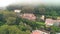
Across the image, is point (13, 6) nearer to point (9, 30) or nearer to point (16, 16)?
point (16, 16)

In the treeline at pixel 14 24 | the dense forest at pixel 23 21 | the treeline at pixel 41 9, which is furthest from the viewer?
the treeline at pixel 41 9

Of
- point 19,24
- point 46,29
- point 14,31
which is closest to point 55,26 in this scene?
point 46,29

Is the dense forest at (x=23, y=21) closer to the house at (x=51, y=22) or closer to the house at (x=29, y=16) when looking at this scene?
the house at (x=51, y=22)

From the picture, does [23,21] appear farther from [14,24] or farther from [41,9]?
[41,9]

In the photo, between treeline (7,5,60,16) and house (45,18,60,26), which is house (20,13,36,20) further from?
house (45,18,60,26)

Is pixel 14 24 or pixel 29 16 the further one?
pixel 29 16

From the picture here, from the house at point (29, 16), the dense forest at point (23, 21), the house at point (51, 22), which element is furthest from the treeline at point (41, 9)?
the house at point (51, 22)

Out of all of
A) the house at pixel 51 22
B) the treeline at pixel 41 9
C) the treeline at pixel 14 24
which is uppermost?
the treeline at pixel 41 9

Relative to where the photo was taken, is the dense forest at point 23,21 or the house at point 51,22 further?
the house at point 51,22

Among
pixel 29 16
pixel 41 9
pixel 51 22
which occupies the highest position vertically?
pixel 41 9

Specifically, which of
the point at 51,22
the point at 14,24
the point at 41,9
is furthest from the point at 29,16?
the point at 14,24
